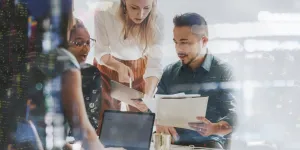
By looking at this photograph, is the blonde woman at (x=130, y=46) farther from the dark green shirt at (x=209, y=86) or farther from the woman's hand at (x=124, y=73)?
the dark green shirt at (x=209, y=86)

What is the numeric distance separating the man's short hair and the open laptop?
19.2 inches

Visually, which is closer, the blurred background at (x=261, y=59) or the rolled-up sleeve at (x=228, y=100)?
the blurred background at (x=261, y=59)

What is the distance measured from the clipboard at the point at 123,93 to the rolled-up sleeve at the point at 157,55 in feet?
0.43

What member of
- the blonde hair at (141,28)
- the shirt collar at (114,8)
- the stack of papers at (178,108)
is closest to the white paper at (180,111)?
the stack of papers at (178,108)

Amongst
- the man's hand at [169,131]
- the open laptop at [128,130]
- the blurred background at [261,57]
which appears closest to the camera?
the blurred background at [261,57]

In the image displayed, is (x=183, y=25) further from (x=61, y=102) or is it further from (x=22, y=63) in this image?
Result: (x=22, y=63)

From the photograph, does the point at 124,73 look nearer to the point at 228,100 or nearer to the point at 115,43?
the point at 115,43

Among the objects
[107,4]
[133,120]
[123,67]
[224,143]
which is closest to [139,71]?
[123,67]

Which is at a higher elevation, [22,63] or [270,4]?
[270,4]

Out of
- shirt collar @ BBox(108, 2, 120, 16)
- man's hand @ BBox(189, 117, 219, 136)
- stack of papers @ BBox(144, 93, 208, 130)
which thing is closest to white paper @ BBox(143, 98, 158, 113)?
stack of papers @ BBox(144, 93, 208, 130)

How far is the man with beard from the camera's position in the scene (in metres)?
1.77

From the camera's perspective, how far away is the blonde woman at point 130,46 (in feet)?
6.29

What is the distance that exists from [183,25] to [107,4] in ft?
1.49

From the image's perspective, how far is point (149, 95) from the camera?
6.28 feet
